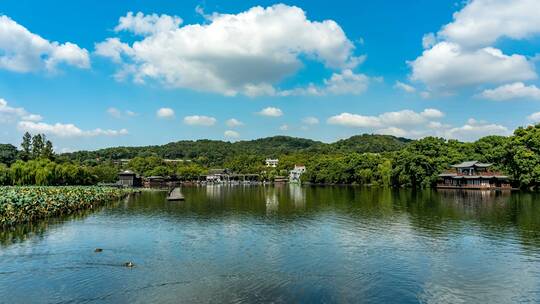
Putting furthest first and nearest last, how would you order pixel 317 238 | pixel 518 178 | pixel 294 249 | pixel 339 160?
pixel 339 160 → pixel 518 178 → pixel 317 238 → pixel 294 249

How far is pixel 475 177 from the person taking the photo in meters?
76.1

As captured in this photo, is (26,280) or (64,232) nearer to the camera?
(26,280)

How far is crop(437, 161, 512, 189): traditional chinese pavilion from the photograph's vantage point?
74.9m

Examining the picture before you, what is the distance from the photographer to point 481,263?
21.0 m

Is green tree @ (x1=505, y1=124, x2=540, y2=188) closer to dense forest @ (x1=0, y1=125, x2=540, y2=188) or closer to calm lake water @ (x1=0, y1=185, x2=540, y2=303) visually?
dense forest @ (x1=0, y1=125, x2=540, y2=188)

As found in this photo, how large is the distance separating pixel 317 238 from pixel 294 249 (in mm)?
4070

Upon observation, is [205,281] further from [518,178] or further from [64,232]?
[518,178]

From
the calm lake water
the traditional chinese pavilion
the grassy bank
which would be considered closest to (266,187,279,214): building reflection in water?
the calm lake water

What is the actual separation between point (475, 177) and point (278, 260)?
66.4 m

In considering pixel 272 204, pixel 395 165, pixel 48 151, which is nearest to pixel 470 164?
pixel 395 165

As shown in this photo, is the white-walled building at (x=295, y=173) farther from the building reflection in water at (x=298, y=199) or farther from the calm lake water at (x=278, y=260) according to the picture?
the calm lake water at (x=278, y=260)

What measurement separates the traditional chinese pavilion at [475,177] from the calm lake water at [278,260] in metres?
41.5

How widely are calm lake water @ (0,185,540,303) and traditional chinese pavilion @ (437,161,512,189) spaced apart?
41.5 m

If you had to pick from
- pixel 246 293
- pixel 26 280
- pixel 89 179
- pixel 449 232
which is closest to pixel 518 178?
pixel 449 232
